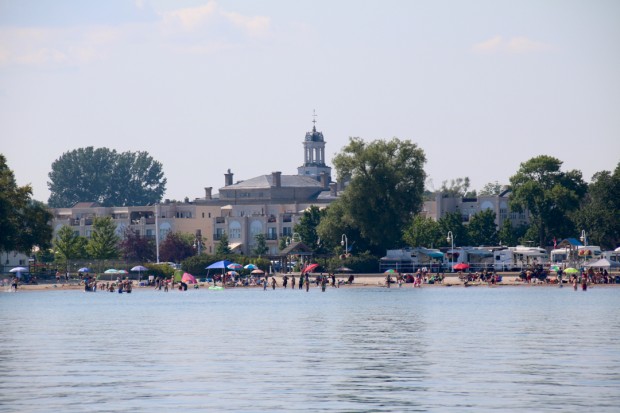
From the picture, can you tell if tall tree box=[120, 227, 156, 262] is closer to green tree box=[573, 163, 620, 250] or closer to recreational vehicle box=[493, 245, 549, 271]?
recreational vehicle box=[493, 245, 549, 271]

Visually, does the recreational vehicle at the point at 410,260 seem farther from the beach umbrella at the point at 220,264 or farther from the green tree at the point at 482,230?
the green tree at the point at 482,230

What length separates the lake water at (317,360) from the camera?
3716 cm

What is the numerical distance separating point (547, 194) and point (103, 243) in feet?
192

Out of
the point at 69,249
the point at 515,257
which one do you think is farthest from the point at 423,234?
the point at 69,249

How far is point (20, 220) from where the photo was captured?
449 ft

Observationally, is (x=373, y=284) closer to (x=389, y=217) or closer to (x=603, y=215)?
(x=389, y=217)

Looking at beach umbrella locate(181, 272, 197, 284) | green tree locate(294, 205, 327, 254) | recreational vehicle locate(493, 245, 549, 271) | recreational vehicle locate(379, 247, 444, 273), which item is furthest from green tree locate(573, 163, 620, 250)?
beach umbrella locate(181, 272, 197, 284)

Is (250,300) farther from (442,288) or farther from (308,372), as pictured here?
(308,372)

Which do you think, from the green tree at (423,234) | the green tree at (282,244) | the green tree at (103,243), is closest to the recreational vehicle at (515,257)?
the green tree at (423,234)

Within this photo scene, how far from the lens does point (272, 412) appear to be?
35250 millimetres

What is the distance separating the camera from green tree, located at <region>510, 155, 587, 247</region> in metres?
178

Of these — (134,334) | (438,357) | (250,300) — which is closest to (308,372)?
(438,357)

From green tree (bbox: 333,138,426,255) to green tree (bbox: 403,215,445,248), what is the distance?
23202 millimetres

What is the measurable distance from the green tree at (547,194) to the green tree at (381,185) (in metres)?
35.7
